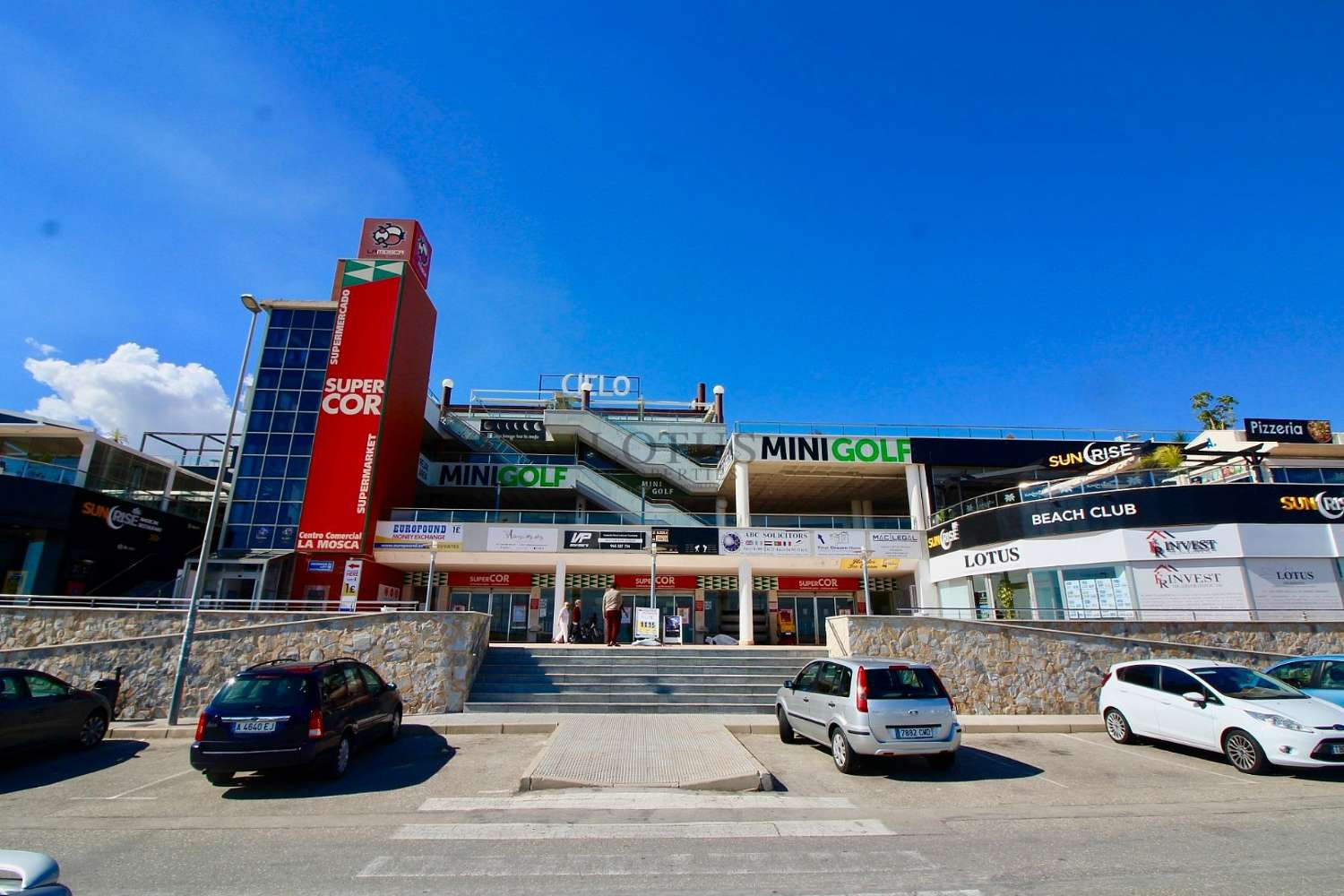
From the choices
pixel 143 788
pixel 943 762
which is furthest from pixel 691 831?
pixel 143 788

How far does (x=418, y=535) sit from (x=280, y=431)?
863 cm

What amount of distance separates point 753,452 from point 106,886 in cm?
2385

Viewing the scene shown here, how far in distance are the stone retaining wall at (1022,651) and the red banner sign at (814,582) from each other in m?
12.5

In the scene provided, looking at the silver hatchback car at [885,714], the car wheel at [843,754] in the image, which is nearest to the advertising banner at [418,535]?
the silver hatchback car at [885,714]

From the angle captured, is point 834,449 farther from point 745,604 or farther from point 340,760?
point 340,760

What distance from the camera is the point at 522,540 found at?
26.2 m

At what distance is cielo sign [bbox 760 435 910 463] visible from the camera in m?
27.5

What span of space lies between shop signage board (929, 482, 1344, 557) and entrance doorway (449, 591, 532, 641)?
66.6 feet

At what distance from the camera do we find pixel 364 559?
26.7m

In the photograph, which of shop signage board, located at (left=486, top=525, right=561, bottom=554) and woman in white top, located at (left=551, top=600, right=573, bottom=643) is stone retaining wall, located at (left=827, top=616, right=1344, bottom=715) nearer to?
woman in white top, located at (left=551, top=600, right=573, bottom=643)

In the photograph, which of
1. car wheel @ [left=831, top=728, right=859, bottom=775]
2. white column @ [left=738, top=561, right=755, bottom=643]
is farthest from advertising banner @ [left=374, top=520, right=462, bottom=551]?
car wheel @ [left=831, top=728, right=859, bottom=775]

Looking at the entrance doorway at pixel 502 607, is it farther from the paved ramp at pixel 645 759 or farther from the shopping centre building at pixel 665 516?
the paved ramp at pixel 645 759

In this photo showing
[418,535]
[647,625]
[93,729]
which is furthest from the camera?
[418,535]

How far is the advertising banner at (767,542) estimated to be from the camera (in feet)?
84.9
